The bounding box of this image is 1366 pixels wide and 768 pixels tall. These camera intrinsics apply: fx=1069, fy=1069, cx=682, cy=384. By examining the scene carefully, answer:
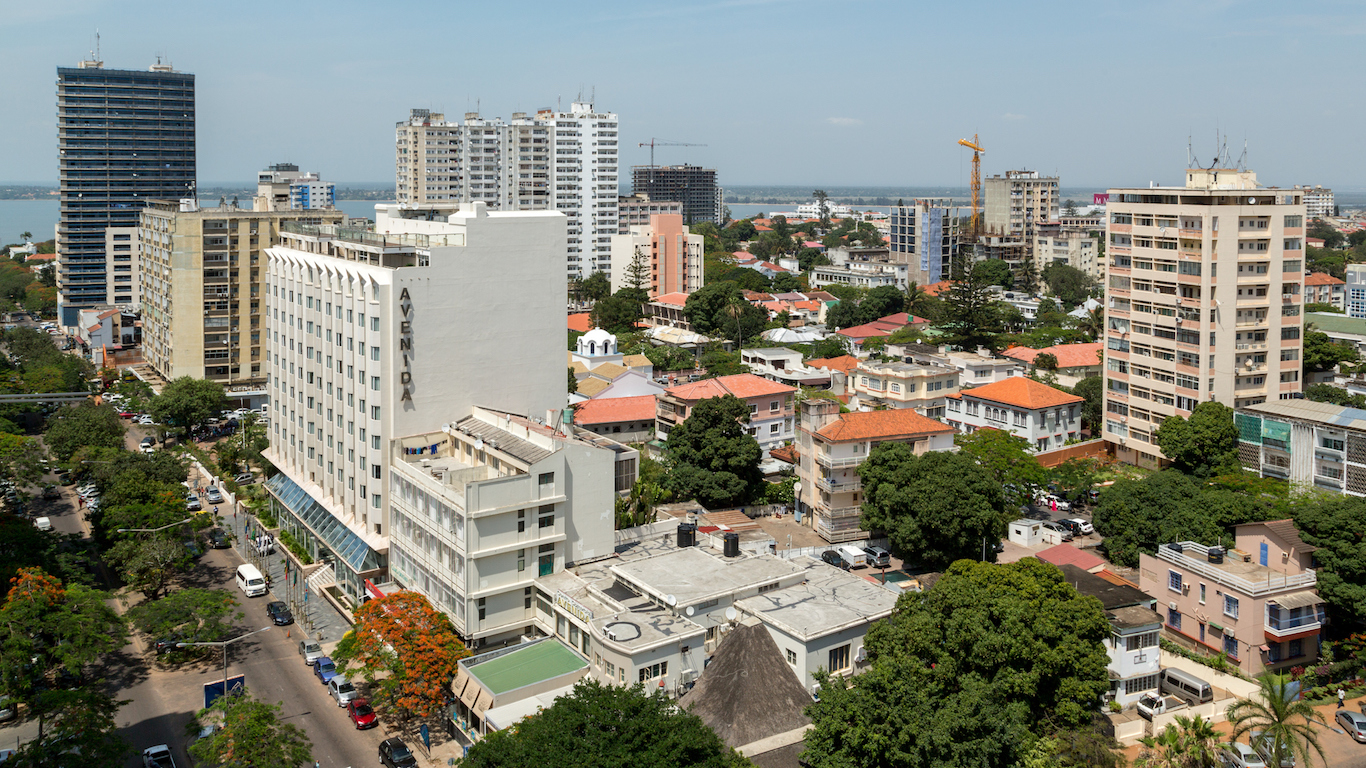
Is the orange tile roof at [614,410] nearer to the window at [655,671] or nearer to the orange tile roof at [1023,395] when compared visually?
the orange tile roof at [1023,395]

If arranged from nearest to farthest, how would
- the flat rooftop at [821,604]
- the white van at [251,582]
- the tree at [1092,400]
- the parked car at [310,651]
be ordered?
1. the flat rooftop at [821,604]
2. the parked car at [310,651]
3. the white van at [251,582]
4. the tree at [1092,400]

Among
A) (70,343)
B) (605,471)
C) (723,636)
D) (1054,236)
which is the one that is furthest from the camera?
(1054,236)

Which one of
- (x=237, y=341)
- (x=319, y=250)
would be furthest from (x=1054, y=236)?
(x=319, y=250)

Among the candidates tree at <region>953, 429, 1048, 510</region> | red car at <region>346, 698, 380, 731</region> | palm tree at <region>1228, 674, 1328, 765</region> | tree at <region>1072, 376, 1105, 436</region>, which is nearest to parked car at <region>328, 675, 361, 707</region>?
red car at <region>346, 698, 380, 731</region>

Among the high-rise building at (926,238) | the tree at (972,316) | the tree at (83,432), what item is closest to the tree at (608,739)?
the tree at (83,432)

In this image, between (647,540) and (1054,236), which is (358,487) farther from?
(1054,236)

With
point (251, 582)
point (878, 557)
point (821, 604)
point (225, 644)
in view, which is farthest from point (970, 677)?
point (251, 582)

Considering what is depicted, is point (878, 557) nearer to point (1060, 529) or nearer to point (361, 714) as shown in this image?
point (1060, 529)
